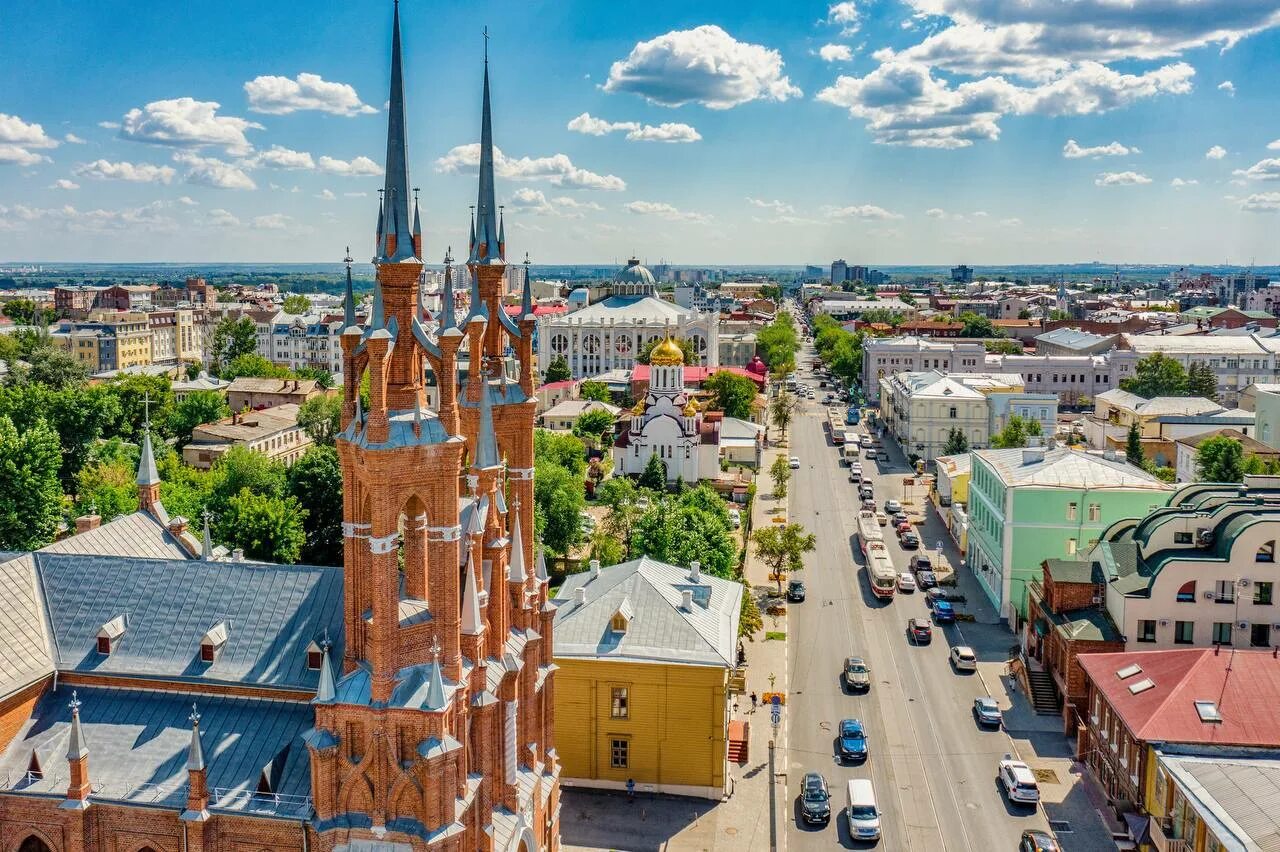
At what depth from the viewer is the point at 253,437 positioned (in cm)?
9656

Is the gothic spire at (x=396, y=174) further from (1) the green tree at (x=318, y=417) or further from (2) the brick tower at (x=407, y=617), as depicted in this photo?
(1) the green tree at (x=318, y=417)

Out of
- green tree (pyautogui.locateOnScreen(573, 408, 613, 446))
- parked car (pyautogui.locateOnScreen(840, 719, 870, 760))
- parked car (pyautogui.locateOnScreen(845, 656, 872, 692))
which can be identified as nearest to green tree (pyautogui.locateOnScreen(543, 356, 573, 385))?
green tree (pyautogui.locateOnScreen(573, 408, 613, 446))

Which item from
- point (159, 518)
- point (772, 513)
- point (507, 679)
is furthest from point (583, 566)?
point (507, 679)

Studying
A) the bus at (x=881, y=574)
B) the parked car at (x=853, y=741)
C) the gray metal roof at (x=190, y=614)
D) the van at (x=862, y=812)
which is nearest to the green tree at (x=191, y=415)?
the bus at (x=881, y=574)

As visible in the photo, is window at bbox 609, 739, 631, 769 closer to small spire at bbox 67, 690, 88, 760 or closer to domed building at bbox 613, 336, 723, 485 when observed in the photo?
small spire at bbox 67, 690, 88, 760

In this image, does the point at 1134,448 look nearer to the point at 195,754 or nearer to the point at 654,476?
the point at 654,476

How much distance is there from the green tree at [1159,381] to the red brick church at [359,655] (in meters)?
118

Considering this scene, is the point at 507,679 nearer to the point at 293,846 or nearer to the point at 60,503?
the point at 293,846

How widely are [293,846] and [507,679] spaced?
6.68 meters

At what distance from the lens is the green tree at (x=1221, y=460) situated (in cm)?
7931

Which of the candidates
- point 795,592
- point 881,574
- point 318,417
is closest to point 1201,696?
point 881,574

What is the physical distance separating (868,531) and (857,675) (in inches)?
1085

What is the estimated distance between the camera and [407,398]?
25.0 meters

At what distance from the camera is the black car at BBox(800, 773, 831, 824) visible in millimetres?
38312
